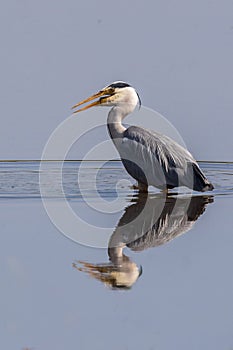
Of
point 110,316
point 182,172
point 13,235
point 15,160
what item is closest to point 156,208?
point 182,172

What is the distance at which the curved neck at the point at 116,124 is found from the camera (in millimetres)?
10367

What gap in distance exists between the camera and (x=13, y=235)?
775cm

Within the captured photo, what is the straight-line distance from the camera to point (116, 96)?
1058 centimetres

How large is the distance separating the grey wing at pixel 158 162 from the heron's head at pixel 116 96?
1.85ft

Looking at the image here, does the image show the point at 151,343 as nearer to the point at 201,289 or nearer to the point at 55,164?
the point at 201,289

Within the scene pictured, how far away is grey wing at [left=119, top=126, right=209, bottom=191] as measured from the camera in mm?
9875

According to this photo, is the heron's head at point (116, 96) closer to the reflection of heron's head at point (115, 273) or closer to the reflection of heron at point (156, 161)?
the reflection of heron at point (156, 161)

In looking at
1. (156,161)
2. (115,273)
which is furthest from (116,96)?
(115,273)

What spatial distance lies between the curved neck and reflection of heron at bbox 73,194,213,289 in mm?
826

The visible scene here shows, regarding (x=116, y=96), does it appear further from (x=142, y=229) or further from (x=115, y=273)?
(x=115, y=273)

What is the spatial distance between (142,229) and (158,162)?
187 centimetres

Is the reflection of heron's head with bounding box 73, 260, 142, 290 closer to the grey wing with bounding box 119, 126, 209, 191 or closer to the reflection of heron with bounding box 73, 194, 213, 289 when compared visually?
the reflection of heron with bounding box 73, 194, 213, 289

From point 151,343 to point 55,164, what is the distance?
6.51 m

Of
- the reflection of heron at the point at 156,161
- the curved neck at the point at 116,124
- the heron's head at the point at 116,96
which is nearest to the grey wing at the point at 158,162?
the reflection of heron at the point at 156,161
